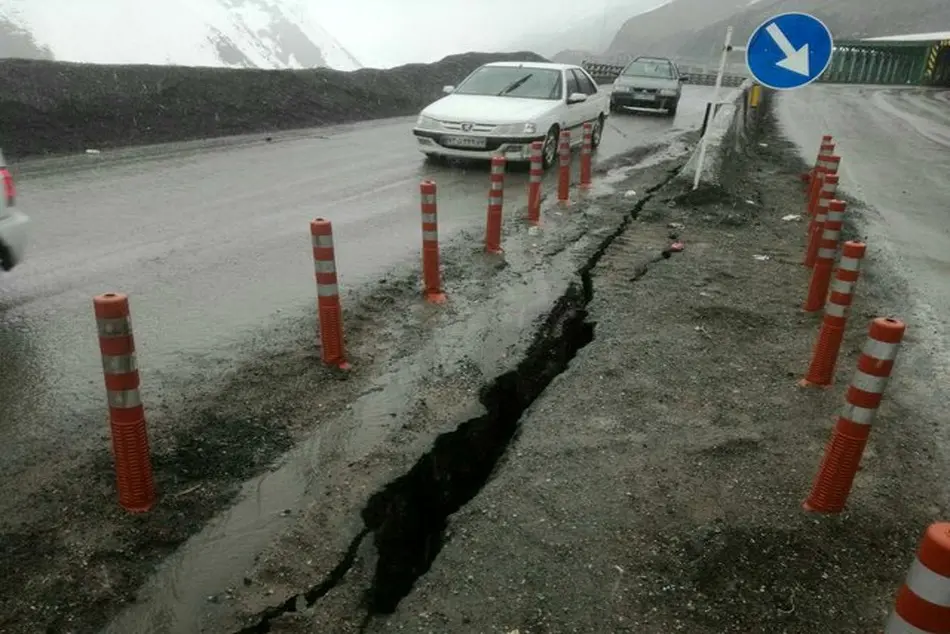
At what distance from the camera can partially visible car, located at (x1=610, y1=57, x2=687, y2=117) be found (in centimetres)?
2105

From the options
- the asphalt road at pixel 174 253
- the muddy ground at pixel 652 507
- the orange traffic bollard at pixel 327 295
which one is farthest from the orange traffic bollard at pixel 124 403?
the orange traffic bollard at pixel 327 295

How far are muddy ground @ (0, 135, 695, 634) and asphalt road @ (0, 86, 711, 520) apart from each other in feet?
1.01

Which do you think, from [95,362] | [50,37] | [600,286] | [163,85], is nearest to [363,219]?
[600,286]

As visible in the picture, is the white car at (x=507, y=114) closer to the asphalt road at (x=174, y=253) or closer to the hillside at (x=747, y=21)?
the asphalt road at (x=174, y=253)

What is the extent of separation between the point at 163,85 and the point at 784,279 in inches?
523

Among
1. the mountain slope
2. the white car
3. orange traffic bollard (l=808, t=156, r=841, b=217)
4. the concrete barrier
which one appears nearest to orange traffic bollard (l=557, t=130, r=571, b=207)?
the white car

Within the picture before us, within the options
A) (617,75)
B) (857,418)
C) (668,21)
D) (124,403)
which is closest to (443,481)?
(124,403)

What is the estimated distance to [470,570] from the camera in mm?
2779

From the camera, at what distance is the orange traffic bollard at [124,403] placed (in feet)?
9.20

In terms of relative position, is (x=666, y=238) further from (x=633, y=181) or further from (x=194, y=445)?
(x=194, y=445)

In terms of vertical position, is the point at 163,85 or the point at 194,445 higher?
the point at 163,85

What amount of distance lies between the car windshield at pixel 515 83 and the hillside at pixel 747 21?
77757 mm

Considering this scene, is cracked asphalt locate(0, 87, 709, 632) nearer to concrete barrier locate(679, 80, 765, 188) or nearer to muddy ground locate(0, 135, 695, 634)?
muddy ground locate(0, 135, 695, 634)

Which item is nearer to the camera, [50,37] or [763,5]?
[763,5]
